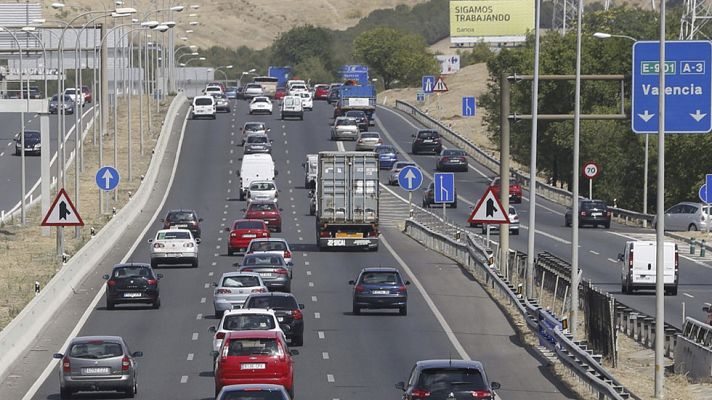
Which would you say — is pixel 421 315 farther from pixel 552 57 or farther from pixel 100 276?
pixel 552 57

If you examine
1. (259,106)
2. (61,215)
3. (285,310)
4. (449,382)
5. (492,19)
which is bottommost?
(285,310)

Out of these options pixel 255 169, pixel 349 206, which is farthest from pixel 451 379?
pixel 255 169

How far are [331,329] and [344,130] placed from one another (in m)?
71.4

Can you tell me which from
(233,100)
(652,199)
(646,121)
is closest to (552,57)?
(652,199)

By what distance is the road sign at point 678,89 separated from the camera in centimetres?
3312

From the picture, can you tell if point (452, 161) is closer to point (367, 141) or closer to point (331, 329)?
point (367, 141)

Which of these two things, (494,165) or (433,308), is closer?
(433,308)

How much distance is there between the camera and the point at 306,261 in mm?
59469

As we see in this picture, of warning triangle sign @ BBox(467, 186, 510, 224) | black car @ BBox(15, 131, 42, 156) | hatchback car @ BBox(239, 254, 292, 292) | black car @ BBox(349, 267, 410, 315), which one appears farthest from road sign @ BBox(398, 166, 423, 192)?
black car @ BBox(15, 131, 42, 156)

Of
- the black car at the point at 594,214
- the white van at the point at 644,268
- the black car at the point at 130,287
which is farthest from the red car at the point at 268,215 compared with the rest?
the black car at the point at 130,287

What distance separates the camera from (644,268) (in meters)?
53.4

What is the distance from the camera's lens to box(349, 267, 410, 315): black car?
4412cm

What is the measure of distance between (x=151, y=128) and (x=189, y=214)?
182ft

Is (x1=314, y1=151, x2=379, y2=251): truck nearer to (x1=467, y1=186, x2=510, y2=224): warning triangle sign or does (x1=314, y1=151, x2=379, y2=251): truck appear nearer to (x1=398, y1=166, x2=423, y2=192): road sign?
(x1=398, y1=166, x2=423, y2=192): road sign
